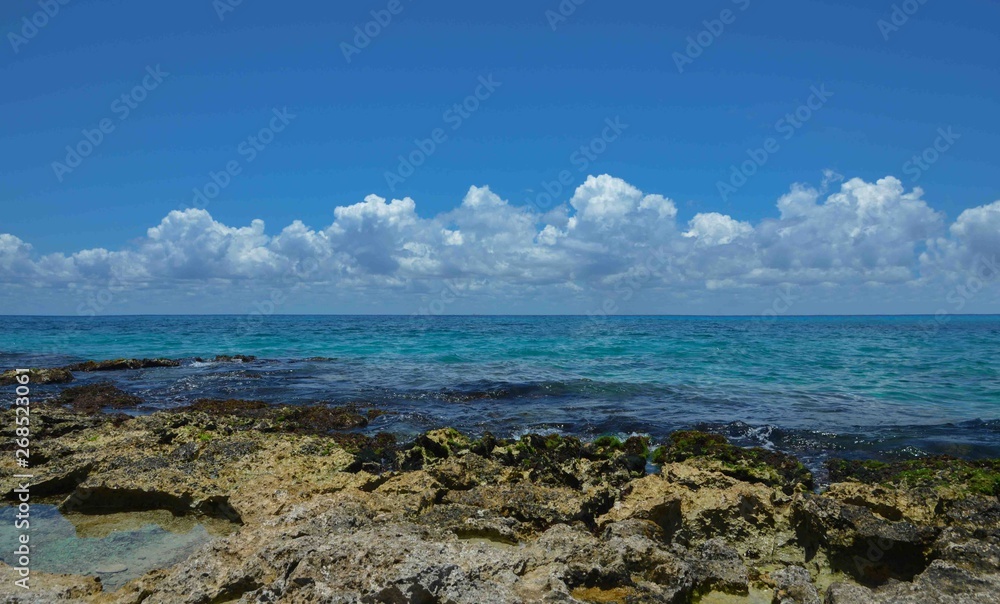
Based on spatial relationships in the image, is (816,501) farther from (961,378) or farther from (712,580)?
(961,378)

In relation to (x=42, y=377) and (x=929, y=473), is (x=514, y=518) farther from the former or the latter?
(x=42, y=377)

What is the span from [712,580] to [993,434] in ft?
50.7

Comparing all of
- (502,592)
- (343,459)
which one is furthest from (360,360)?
(502,592)

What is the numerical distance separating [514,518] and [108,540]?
564 cm

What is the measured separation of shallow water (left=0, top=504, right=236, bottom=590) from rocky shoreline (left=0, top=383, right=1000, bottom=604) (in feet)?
0.96

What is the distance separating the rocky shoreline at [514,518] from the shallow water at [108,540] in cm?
29

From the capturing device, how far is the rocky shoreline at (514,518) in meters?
5.30

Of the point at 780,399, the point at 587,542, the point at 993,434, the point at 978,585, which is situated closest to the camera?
the point at 978,585

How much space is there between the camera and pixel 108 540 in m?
7.91

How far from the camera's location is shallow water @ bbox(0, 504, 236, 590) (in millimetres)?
7066

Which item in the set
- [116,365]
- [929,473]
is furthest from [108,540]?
[116,365]

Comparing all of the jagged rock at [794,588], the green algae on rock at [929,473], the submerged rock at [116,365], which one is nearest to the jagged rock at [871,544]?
the jagged rock at [794,588]

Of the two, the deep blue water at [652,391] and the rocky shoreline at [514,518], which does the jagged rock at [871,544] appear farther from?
the deep blue water at [652,391]

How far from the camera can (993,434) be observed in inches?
639
